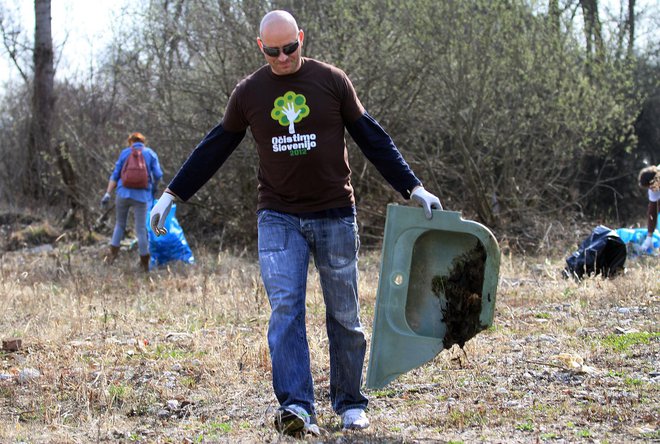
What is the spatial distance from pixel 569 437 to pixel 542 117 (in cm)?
954

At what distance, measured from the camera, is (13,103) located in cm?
2611

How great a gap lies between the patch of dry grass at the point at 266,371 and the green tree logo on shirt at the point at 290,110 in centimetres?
142

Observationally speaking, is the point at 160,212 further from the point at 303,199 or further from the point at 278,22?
the point at 278,22

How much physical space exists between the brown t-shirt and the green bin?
13.5 inches

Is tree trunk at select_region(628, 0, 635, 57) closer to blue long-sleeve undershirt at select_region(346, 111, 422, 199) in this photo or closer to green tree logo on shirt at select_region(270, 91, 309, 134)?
blue long-sleeve undershirt at select_region(346, 111, 422, 199)

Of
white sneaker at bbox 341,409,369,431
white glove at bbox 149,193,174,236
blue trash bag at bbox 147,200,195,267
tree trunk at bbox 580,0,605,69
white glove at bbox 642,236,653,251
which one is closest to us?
white sneaker at bbox 341,409,369,431

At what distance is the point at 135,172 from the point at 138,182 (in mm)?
126

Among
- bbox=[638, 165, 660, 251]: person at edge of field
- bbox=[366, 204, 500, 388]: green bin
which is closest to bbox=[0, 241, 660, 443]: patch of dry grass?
bbox=[366, 204, 500, 388]: green bin

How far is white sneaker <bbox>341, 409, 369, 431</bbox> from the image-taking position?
4.07 metres

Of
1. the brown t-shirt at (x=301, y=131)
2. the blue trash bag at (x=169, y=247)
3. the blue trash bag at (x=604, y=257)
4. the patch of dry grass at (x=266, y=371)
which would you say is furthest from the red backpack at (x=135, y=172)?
Result: the brown t-shirt at (x=301, y=131)

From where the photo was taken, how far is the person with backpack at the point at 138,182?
35.0 ft

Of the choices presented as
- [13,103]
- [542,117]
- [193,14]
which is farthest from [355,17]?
[13,103]

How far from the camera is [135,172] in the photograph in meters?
10.6

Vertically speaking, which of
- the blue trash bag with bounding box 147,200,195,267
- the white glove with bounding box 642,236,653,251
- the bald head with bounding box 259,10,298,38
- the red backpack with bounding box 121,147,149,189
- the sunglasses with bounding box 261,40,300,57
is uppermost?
the bald head with bounding box 259,10,298,38
